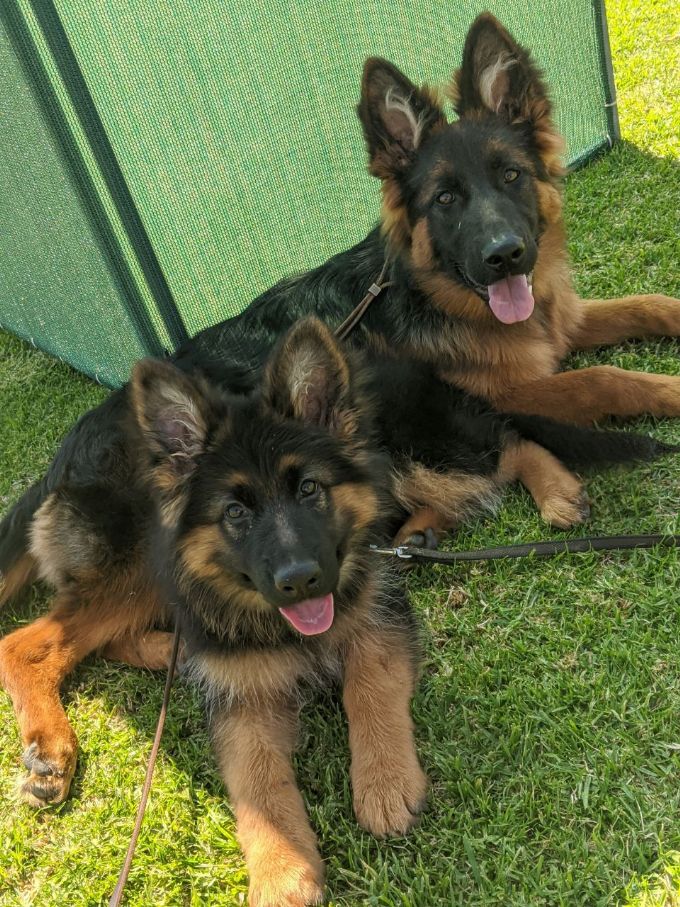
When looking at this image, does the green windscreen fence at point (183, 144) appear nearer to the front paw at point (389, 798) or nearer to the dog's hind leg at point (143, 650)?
the dog's hind leg at point (143, 650)

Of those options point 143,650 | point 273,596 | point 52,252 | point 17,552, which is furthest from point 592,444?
point 52,252

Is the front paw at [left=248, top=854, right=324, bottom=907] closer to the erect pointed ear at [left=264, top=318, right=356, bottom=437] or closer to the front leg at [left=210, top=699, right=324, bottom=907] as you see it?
the front leg at [left=210, top=699, right=324, bottom=907]

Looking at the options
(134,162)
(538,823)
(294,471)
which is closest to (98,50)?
(134,162)

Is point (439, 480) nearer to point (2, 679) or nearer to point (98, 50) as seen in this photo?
point (2, 679)

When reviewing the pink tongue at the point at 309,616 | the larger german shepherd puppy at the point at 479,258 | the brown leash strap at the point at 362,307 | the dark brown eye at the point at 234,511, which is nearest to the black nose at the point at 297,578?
the pink tongue at the point at 309,616

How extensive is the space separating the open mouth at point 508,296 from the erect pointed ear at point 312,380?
1418 mm

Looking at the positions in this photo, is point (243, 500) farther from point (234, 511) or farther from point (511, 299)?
point (511, 299)

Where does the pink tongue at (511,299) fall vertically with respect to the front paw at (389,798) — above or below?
above

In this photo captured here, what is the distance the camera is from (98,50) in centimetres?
446

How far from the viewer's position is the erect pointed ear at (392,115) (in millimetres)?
4211

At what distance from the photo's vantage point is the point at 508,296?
14.0ft

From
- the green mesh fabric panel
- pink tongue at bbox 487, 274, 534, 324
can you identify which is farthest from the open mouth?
the green mesh fabric panel

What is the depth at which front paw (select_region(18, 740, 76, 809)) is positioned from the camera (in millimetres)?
3182

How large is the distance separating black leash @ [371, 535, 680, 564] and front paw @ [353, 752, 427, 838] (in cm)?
98
